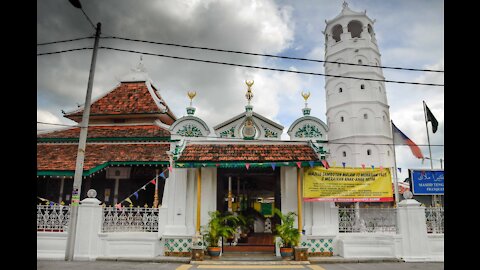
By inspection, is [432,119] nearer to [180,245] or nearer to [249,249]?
[249,249]

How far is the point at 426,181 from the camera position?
11.1m

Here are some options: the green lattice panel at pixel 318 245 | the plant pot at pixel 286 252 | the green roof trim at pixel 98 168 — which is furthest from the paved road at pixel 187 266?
the green roof trim at pixel 98 168

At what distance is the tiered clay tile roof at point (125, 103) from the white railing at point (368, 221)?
32.1 feet

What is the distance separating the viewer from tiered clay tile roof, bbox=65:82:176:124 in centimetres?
1636

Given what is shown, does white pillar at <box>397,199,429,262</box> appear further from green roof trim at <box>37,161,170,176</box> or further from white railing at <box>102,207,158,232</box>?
green roof trim at <box>37,161,170,176</box>

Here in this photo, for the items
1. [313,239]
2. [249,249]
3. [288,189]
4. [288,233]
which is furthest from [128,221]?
[313,239]

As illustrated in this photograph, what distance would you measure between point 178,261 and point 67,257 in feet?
10.1

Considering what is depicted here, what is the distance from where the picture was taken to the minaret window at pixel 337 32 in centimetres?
3197

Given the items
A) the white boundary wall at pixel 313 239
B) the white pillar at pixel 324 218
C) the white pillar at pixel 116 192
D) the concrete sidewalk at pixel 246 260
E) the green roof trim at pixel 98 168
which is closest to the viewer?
the concrete sidewalk at pixel 246 260

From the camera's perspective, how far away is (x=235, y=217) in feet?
32.7

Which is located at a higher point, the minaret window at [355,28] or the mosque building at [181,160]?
the minaret window at [355,28]

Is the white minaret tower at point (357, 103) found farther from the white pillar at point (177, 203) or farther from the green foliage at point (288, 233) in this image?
the white pillar at point (177, 203)

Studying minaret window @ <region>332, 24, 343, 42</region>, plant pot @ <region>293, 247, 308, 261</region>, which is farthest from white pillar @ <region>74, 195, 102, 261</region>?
minaret window @ <region>332, 24, 343, 42</region>
